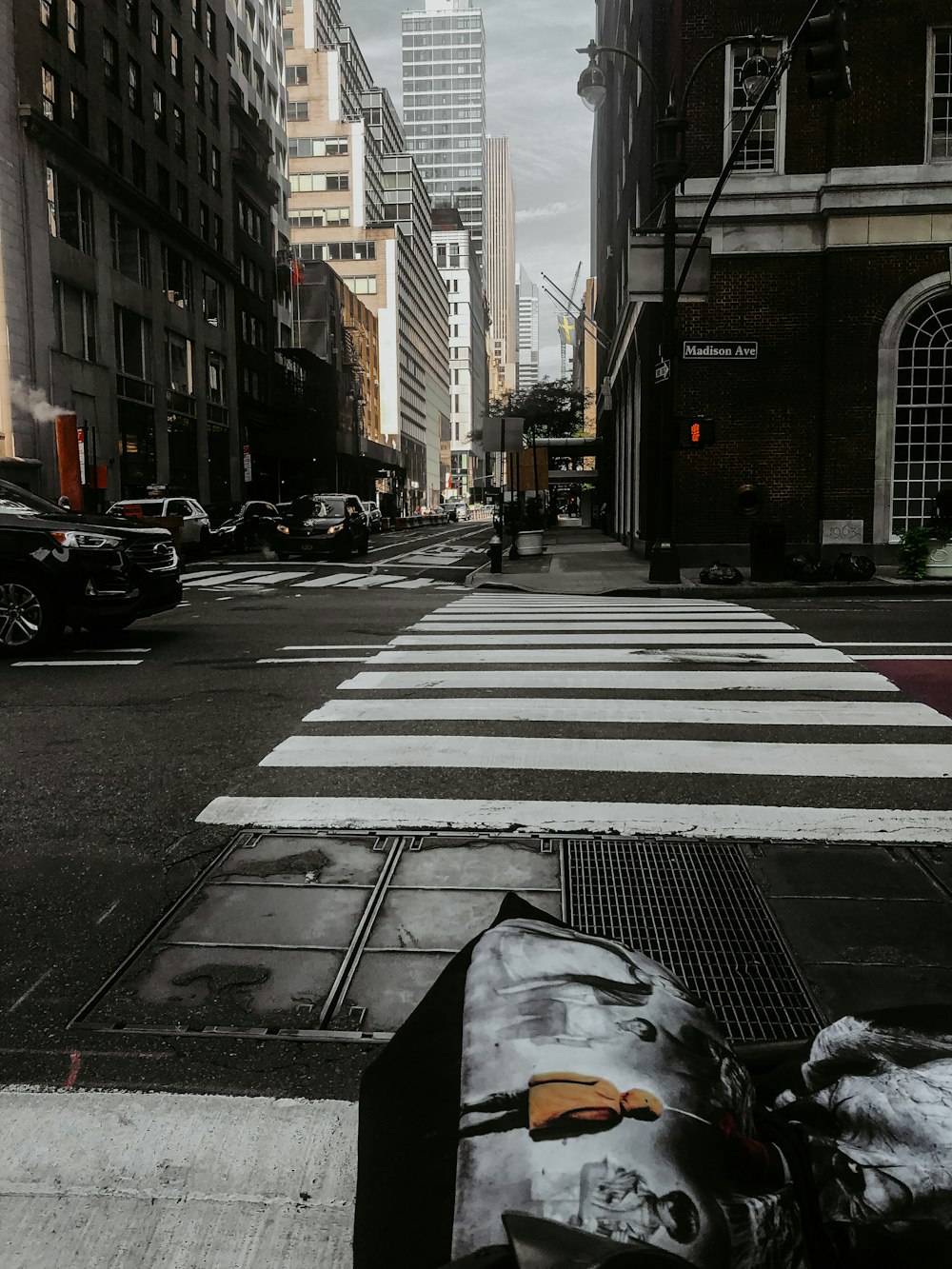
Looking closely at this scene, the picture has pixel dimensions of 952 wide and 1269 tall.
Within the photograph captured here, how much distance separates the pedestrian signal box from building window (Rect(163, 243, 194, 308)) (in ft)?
Answer: 105

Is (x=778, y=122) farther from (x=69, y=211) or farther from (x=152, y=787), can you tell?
(x=69, y=211)

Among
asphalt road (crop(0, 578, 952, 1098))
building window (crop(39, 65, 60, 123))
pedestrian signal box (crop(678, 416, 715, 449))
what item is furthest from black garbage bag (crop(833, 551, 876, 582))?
building window (crop(39, 65, 60, 123))

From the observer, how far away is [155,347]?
1699 inches

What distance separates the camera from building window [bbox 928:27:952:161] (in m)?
21.3

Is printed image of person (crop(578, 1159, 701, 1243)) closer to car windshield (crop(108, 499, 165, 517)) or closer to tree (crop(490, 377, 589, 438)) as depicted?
car windshield (crop(108, 499, 165, 517))

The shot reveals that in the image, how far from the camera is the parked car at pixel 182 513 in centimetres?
2805

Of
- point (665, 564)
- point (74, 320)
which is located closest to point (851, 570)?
point (665, 564)

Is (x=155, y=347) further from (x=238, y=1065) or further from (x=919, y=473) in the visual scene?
(x=238, y=1065)

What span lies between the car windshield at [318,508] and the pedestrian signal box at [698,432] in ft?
43.8

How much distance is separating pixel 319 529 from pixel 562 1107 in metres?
28.9

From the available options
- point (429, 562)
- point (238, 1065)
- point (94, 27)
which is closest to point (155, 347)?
point (94, 27)

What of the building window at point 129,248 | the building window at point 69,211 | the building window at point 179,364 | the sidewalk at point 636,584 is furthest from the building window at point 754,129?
the building window at point 179,364

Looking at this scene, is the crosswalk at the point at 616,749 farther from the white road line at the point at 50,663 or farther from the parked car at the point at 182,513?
the parked car at the point at 182,513

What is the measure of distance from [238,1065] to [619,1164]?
5.68ft
